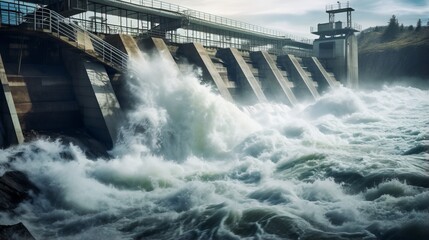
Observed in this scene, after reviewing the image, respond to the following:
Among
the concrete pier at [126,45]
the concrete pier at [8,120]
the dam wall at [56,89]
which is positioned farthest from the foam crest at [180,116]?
the concrete pier at [8,120]

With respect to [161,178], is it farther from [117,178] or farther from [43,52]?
[43,52]

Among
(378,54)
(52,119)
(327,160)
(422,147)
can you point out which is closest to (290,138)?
(327,160)

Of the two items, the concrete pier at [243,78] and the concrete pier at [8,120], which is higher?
the concrete pier at [243,78]

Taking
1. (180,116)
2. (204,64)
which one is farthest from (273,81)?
(180,116)

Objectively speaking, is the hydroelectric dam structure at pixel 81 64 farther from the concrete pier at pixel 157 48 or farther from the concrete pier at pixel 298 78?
the concrete pier at pixel 298 78

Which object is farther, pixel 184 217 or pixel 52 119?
pixel 52 119

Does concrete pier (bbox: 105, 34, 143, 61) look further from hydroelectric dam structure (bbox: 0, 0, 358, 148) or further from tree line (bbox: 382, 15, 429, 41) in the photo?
tree line (bbox: 382, 15, 429, 41)

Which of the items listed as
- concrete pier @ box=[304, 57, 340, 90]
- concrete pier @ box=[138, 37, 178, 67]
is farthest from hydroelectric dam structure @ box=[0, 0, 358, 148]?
concrete pier @ box=[304, 57, 340, 90]
